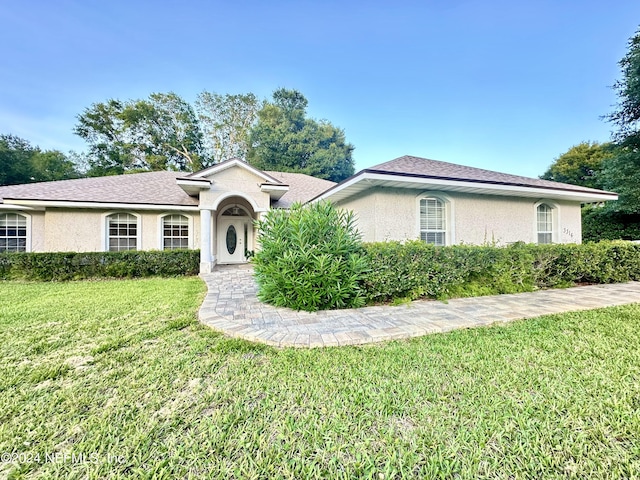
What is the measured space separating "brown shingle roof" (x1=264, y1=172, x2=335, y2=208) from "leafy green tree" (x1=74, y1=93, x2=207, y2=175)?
15.6 m

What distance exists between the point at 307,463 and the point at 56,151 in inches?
1734

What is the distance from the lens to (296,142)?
27.7 metres

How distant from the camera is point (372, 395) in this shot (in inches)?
97.7

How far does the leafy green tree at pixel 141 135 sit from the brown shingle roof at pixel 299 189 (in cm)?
1563

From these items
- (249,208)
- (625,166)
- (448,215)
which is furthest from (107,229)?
(625,166)

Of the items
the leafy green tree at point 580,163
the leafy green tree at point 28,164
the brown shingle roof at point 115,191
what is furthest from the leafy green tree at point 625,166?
the leafy green tree at point 28,164

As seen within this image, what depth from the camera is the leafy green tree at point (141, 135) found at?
2741 centimetres

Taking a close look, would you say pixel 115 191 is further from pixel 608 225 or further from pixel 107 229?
pixel 608 225

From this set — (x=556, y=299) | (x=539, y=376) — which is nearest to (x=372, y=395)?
(x=539, y=376)

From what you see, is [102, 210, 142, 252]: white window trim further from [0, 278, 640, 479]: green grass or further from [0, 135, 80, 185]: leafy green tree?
[0, 135, 80, 185]: leafy green tree

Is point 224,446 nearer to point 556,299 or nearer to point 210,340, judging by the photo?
point 210,340

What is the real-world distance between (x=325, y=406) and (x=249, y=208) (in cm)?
1373

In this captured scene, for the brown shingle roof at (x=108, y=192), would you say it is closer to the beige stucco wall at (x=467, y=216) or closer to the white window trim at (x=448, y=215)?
the beige stucco wall at (x=467, y=216)

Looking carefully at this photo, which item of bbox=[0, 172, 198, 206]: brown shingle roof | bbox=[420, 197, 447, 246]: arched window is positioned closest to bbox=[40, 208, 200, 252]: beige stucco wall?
bbox=[0, 172, 198, 206]: brown shingle roof
